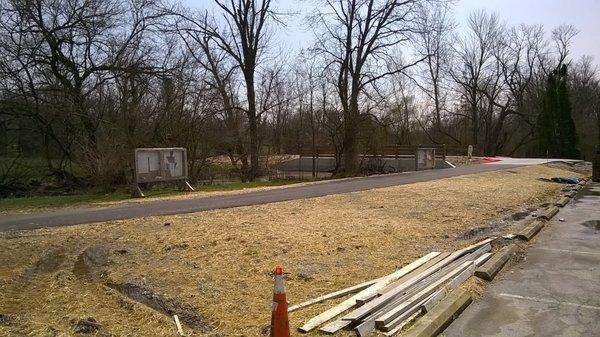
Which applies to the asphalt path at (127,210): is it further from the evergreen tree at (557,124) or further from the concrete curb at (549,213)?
the evergreen tree at (557,124)

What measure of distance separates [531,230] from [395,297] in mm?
5938

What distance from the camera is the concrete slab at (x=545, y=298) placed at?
5.00m

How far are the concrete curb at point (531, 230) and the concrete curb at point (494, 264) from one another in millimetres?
1038

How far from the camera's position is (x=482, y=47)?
66.9m

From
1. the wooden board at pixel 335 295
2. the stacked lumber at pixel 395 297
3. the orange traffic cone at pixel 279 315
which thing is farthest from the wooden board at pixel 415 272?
the orange traffic cone at pixel 279 315

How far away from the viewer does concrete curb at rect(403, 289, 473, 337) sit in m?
4.63

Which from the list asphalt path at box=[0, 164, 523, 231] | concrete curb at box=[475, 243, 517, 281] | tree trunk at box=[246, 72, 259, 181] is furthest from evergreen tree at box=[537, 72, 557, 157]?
concrete curb at box=[475, 243, 517, 281]

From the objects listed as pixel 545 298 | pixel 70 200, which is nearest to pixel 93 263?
pixel 545 298

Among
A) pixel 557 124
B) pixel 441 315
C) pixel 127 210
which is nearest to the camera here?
pixel 441 315

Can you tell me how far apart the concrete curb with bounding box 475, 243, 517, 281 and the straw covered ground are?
2.48ft

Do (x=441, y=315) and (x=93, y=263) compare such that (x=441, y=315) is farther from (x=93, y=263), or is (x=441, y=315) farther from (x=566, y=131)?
(x=566, y=131)

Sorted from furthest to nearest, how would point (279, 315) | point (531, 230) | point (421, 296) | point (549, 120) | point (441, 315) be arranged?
point (549, 120), point (531, 230), point (421, 296), point (441, 315), point (279, 315)

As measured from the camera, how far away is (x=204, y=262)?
7004mm

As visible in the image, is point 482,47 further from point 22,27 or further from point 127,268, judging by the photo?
point 127,268
